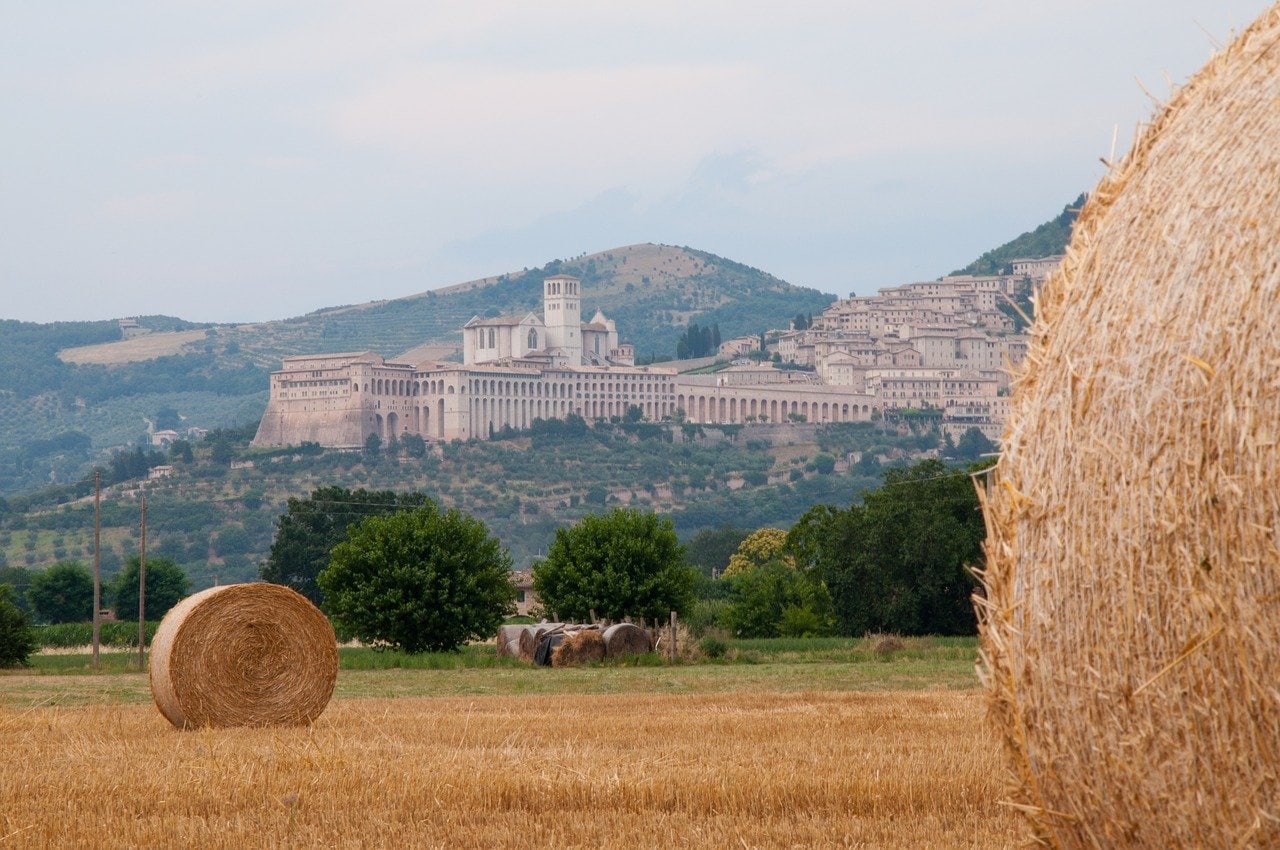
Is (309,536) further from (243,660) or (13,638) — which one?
(243,660)

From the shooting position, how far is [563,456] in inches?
6929

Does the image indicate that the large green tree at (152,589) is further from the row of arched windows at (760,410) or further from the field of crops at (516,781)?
the row of arched windows at (760,410)

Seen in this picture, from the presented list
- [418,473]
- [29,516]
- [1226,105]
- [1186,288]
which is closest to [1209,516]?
[1186,288]

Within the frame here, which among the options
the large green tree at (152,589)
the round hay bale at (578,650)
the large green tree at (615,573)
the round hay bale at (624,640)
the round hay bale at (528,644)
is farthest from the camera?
the large green tree at (152,589)

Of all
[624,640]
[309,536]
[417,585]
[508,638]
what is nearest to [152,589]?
[309,536]

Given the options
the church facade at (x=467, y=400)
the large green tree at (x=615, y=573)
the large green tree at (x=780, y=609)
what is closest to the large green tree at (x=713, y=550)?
the large green tree at (x=780, y=609)

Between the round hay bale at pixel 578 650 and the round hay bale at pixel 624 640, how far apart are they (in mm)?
154

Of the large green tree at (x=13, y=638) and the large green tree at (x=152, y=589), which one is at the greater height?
the large green tree at (x=13, y=638)

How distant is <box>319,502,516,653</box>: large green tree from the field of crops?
2172 centimetres

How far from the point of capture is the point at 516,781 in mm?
10172

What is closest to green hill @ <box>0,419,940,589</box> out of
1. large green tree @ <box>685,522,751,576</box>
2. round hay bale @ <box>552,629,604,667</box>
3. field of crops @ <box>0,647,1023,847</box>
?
large green tree @ <box>685,522,751,576</box>

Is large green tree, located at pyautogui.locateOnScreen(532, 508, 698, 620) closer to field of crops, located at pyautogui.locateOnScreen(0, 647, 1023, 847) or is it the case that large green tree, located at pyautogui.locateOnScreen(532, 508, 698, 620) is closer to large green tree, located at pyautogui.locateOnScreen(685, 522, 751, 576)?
field of crops, located at pyautogui.locateOnScreen(0, 647, 1023, 847)

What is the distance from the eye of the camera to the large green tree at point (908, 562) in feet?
163

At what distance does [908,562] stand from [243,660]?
1411 inches
